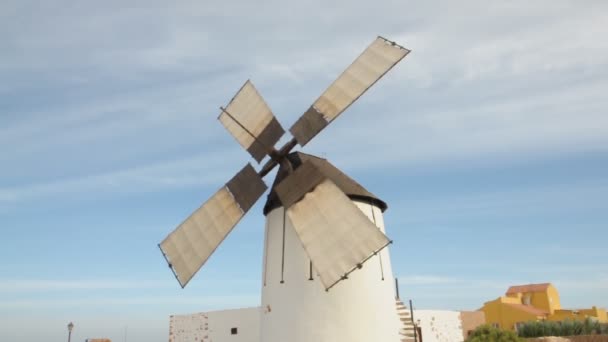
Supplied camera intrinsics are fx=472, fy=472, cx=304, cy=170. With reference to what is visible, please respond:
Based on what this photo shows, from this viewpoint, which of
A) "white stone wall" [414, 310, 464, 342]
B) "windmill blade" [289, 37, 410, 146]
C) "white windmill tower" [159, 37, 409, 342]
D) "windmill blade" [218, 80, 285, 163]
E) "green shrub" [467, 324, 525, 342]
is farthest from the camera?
"white stone wall" [414, 310, 464, 342]

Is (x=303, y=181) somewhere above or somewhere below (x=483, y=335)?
above

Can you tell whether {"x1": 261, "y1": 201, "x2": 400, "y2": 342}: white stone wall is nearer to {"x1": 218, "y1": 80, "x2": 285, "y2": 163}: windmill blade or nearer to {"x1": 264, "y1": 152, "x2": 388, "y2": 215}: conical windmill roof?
{"x1": 264, "y1": 152, "x2": 388, "y2": 215}: conical windmill roof

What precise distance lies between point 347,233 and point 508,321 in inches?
1070

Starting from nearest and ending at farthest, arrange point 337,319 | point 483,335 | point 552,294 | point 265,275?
point 337,319 < point 265,275 < point 483,335 < point 552,294

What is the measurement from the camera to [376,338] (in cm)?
1093

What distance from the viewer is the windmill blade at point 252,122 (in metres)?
13.1

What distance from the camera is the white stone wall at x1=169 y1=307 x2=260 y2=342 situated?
1784 centimetres

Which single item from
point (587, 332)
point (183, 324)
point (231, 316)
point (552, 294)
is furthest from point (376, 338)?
point (552, 294)

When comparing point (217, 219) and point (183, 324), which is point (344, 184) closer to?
point (217, 219)

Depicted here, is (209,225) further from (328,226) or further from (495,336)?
(495,336)

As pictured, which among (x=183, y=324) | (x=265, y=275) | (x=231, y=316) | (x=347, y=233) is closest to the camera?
(x=347, y=233)

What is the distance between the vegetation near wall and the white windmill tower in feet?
39.3

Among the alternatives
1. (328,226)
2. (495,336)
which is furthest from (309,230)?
(495,336)

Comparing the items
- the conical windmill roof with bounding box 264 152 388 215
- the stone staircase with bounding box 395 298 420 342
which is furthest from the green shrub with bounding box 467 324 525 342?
the conical windmill roof with bounding box 264 152 388 215
